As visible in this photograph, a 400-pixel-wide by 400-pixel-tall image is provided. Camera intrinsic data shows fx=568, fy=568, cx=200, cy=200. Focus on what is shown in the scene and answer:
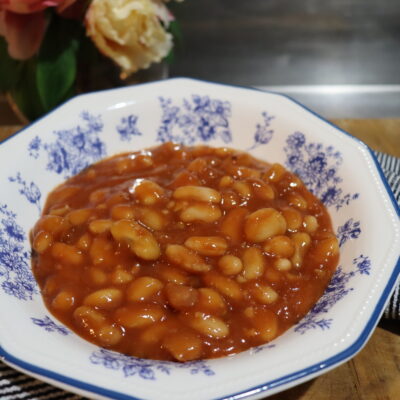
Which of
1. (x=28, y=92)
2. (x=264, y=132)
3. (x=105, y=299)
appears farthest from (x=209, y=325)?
(x=28, y=92)

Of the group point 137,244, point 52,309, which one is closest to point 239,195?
point 137,244

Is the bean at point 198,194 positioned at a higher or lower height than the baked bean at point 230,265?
higher

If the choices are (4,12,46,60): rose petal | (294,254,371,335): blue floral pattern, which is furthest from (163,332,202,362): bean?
(4,12,46,60): rose petal

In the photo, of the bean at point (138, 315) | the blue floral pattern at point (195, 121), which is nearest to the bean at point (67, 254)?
the bean at point (138, 315)

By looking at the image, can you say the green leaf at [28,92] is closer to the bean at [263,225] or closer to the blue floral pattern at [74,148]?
the blue floral pattern at [74,148]

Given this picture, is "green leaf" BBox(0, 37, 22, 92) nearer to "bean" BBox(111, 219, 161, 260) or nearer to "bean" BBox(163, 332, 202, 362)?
"bean" BBox(111, 219, 161, 260)

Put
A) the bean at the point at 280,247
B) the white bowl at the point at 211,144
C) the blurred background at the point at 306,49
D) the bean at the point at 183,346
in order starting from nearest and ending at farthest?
the white bowl at the point at 211,144
the bean at the point at 183,346
the bean at the point at 280,247
the blurred background at the point at 306,49

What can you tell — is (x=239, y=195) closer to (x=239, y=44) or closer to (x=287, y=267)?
(x=287, y=267)
